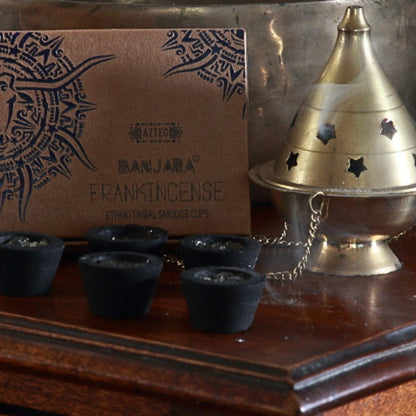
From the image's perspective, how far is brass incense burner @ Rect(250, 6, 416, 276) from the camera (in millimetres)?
905

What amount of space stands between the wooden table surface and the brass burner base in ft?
0.15

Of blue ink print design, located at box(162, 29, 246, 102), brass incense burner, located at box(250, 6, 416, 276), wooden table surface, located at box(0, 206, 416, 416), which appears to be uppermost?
blue ink print design, located at box(162, 29, 246, 102)

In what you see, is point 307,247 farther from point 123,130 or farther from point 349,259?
point 123,130

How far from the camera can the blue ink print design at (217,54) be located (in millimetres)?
979

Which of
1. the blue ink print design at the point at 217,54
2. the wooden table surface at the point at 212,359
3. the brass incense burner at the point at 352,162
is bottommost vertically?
Answer: the wooden table surface at the point at 212,359

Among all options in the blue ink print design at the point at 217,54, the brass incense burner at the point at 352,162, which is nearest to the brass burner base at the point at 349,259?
the brass incense burner at the point at 352,162

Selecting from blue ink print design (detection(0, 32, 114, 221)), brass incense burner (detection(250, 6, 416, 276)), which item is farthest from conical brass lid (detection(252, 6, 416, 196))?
blue ink print design (detection(0, 32, 114, 221))

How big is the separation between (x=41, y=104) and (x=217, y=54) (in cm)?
17

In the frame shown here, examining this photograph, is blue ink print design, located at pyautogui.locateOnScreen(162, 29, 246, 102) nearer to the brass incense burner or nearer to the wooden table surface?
the brass incense burner

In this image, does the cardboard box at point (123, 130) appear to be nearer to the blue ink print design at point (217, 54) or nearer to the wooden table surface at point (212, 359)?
the blue ink print design at point (217, 54)

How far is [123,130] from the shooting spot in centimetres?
98

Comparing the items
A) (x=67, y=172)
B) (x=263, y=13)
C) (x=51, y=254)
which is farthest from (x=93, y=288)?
(x=263, y=13)

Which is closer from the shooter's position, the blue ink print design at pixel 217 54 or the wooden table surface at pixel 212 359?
the wooden table surface at pixel 212 359

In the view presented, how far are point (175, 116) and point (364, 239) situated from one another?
0.68ft
